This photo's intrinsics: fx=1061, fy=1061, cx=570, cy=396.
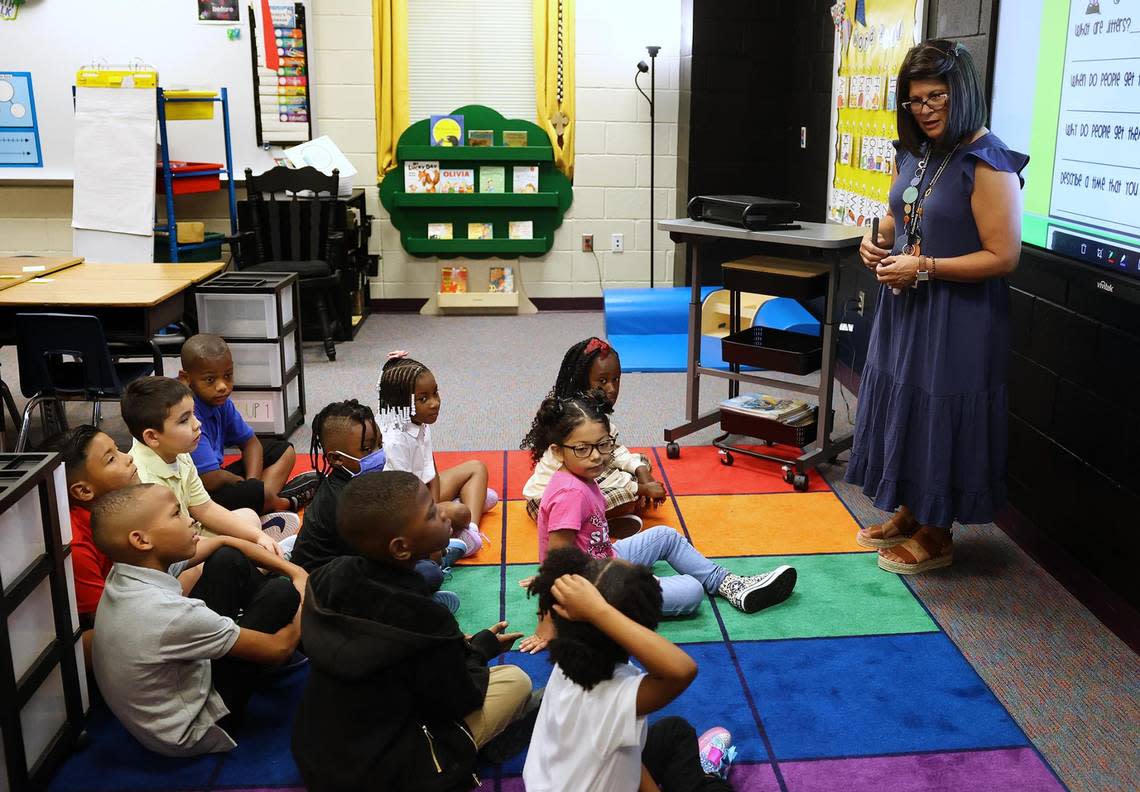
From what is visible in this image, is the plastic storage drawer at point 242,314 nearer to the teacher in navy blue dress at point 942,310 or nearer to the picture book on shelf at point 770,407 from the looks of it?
the picture book on shelf at point 770,407

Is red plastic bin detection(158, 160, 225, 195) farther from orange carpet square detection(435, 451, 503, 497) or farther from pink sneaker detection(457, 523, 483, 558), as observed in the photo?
pink sneaker detection(457, 523, 483, 558)

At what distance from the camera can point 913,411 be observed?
9.86ft

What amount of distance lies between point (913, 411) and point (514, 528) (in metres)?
1.29

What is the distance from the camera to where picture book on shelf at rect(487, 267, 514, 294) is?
6902 millimetres

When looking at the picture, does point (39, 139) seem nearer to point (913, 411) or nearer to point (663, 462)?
point (663, 462)

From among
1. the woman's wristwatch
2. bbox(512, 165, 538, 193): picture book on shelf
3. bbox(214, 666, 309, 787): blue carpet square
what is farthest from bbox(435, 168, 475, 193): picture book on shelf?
bbox(214, 666, 309, 787): blue carpet square

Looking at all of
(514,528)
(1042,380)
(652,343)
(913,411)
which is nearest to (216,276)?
(514,528)

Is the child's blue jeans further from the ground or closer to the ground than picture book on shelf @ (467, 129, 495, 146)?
closer to the ground

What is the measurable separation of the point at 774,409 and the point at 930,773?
193 cm

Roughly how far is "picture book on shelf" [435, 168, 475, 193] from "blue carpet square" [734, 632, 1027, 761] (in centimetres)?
459

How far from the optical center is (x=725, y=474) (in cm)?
391

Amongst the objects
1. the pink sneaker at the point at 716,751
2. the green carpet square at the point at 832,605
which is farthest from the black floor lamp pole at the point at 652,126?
the pink sneaker at the point at 716,751

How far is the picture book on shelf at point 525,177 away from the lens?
22.2 feet

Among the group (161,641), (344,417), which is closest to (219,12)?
(344,417)
